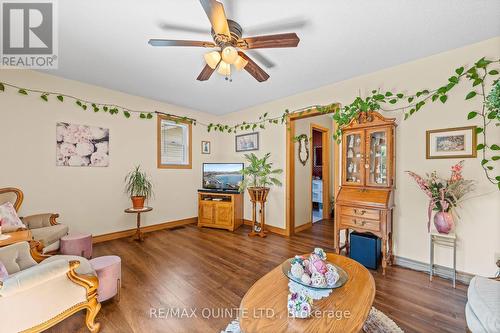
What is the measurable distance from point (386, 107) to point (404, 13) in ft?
3.94

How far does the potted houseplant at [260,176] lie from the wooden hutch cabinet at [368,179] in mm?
1381

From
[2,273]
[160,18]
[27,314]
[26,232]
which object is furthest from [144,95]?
→ [27,314]

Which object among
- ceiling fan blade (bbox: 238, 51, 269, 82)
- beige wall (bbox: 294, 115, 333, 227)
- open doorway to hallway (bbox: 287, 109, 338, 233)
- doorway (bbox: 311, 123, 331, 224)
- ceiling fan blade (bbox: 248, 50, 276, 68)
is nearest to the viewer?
ceiling fan blade (bbox: 238, 51, 269, 82)

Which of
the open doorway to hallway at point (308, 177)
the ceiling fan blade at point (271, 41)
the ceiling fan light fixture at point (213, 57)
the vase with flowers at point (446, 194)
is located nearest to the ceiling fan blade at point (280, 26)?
the ceiling fan blade at point (271, 41)

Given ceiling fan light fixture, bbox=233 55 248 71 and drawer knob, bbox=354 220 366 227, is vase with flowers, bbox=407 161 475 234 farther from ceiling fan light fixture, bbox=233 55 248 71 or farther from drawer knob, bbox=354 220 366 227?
ceiling fan light fixture, bbox=233 55 248 71

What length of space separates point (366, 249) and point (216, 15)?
9.45ft

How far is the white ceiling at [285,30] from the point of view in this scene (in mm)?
1730

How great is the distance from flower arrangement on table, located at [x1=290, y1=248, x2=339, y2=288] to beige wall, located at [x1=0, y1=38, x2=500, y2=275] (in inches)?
72.8

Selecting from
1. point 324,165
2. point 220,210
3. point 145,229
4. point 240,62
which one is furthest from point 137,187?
point 324,165

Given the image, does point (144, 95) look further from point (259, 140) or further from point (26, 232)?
point (26, 232)

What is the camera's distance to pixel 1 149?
2.68 m

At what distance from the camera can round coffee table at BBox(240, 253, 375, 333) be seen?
1.04 m

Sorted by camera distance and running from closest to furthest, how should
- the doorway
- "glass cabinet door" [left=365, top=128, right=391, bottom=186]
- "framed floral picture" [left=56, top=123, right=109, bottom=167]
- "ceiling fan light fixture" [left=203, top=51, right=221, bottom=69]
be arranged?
"ceiling fan light fixture" [left=203, top=51, right=221, bottom=69], "glass cabinet door" [left=365, top=128, right=391, bottom=186], "framed floral picture" [left=56, top=123, right=109, bottom=167], the doorway

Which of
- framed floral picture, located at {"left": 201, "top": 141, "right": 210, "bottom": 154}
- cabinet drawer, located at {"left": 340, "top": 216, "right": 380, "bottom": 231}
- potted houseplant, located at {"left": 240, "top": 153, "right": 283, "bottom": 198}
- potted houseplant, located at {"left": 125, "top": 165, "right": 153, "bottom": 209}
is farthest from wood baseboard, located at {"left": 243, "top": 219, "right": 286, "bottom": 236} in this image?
potted houseplant, located at {"left": 125, "top": 165, "right": 153, "bottom": 209}
